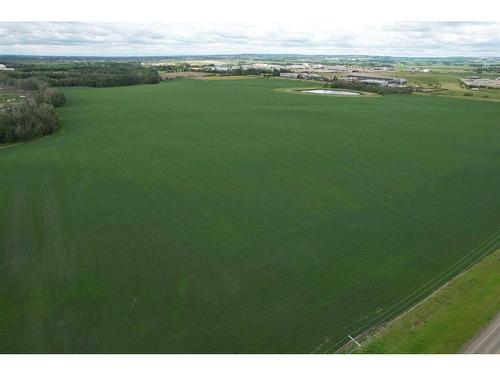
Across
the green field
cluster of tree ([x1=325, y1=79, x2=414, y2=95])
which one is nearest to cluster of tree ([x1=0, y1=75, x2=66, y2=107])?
the green field

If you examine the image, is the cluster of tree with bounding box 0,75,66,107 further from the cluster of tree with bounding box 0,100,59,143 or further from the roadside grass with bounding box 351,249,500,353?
the roadside grass with bounding box 351,249,500,353

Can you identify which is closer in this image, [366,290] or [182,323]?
[182,323]

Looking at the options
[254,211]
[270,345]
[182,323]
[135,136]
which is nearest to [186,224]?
[254,211]

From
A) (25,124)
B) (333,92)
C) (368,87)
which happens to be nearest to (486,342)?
(25,124)

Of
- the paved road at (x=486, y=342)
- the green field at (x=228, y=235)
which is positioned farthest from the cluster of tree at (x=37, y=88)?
the paved road at (x=486, y=342)

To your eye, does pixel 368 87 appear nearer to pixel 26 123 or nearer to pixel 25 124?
pixel 26 123

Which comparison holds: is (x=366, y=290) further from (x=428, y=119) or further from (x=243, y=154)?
(x=428, y=119)
